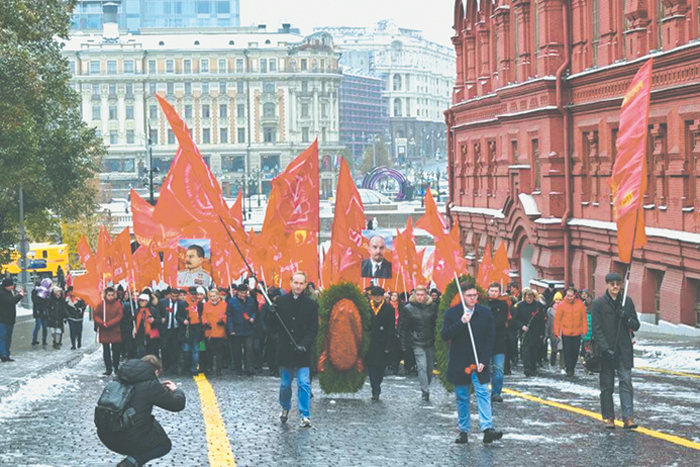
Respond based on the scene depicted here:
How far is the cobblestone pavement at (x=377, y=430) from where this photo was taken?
14.4 meters

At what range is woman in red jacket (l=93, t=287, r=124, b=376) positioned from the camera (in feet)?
82.5

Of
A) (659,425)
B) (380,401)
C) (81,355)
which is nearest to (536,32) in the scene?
(81,355)

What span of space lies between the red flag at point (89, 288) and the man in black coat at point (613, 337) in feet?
47.9

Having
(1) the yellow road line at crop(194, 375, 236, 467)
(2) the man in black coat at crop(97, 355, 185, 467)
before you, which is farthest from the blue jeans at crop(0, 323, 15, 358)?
(2) the man in black coat at crop(97, 355, 185, 467)

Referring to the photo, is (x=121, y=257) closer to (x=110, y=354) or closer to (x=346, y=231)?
(x=110, y=354)

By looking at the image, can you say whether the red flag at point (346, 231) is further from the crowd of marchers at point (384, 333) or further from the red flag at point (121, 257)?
the red flag at point (121, 257)

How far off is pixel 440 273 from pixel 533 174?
12435 millimetres

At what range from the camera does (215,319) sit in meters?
25.3

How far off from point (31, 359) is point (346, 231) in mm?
7190

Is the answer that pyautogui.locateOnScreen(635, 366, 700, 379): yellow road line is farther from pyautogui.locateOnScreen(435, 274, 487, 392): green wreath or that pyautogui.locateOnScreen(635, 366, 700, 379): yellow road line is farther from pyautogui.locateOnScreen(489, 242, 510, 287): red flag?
pyautogui.locateOnScreen(489, 242, 510, 287): red flag

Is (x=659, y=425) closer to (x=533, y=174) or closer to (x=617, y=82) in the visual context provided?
(x=617, y=82)

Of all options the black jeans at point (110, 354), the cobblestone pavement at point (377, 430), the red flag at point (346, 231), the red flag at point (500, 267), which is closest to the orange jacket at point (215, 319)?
the black jeans at point (110, 354)

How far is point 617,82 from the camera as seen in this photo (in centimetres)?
3481

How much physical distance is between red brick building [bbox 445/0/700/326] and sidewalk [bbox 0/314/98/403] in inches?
471
